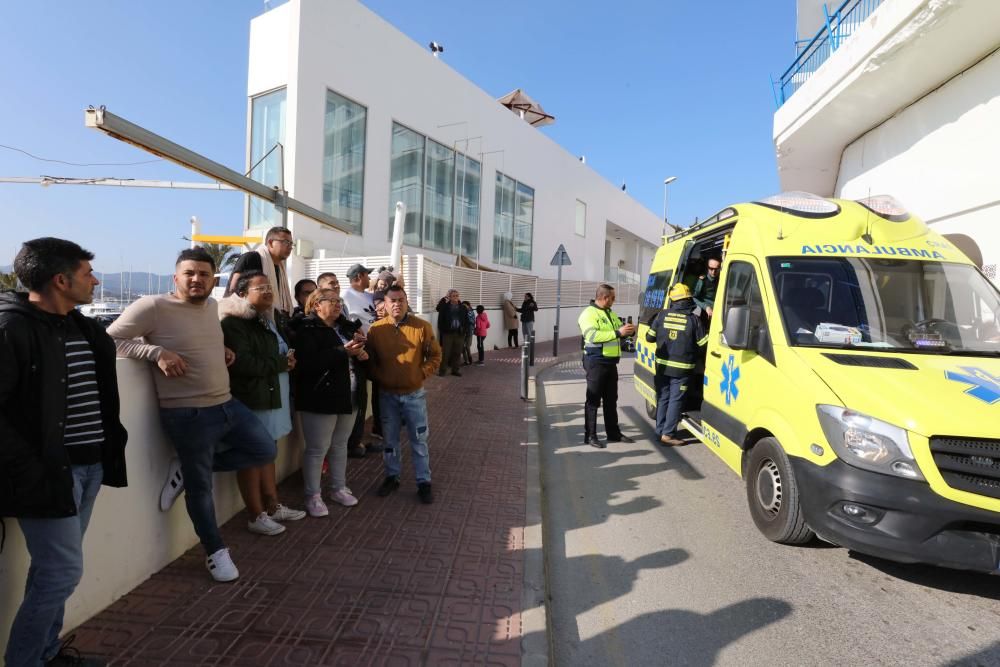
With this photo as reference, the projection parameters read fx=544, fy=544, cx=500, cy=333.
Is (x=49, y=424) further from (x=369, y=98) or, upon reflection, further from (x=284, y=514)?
(x=369, y=98)

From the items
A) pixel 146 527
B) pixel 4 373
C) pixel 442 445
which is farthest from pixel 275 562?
pixel 442 445

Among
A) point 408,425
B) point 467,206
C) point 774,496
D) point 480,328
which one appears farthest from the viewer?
point 467,206

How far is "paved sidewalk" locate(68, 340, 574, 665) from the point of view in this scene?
2646 mm

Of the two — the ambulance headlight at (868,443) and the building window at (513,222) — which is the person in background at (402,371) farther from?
the building window at (513,222)

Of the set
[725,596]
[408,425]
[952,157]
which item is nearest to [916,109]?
[952,157]

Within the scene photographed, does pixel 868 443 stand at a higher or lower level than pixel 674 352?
lower

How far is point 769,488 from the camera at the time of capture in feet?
13.2

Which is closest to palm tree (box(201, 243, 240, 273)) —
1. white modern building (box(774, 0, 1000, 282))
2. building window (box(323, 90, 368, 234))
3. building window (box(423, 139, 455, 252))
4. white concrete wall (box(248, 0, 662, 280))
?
white concrete wall (box(248, 0, 662, 280))

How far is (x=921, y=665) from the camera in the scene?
271cm

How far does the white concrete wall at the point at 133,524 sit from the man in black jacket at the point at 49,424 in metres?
0.32

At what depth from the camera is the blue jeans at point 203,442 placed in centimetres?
305

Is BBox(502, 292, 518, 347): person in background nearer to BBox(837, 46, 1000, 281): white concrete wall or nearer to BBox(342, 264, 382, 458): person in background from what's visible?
BBox(837, 46, 1000, 281): white concrete wall

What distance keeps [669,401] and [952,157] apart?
5548 mm

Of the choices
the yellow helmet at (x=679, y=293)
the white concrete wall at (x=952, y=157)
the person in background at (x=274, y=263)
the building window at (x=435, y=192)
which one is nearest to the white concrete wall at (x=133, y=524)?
the person in background at (x=274, y=263)
